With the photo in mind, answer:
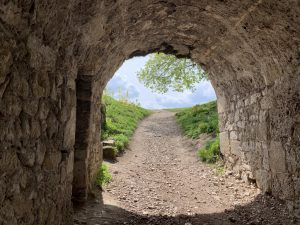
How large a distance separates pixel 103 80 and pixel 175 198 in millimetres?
2698

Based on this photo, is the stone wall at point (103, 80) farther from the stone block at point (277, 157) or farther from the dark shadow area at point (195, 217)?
the dark shadow area at point (195, 217)

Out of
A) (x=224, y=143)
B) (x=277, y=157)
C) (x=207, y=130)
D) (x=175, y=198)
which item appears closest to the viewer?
(x=277, y=157)

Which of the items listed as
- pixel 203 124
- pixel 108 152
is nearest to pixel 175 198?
pixel 108 152

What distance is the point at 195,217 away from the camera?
15.9 ft

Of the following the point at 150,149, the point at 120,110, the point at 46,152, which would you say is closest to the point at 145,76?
the point at 120,110

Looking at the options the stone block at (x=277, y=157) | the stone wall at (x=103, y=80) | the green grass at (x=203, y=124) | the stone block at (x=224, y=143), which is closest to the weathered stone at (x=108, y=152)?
the stone wall at (x=103, y=80)

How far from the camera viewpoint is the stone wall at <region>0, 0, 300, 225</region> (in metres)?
2.19

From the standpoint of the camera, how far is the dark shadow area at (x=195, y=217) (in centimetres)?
441

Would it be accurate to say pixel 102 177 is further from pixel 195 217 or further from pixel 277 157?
pixel 277 157

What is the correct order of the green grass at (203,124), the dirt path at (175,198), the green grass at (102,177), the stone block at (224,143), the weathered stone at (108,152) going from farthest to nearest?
the green grass at (203,124) → the weathered stone at (108,152) → the stone block at (224,143) → the green grass at (102,177) → the dirt path at (175,198)

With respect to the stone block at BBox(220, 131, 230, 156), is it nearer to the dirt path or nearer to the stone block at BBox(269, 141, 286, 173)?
the dirt path

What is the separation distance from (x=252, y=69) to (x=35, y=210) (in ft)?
14.6

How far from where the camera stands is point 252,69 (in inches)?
217

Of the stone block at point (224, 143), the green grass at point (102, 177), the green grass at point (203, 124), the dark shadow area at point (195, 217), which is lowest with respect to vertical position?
the dark shadow area at point (195, 217)
